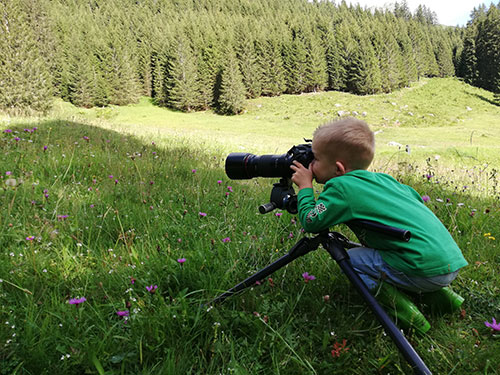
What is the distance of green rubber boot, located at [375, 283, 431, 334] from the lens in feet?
6.06

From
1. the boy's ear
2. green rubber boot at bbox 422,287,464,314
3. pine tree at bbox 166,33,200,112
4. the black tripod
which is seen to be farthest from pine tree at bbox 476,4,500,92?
the black tripod

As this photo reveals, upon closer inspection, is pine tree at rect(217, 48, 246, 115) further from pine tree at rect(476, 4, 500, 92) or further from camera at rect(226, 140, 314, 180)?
pine tree at rect(476, 4, 500, 92)

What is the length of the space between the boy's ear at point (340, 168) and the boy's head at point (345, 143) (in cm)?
1

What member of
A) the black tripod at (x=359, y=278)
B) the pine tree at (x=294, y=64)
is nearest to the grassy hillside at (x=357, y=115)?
the pine tree at (x=294, y=64)

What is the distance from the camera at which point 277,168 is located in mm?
2168

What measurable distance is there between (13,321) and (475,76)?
95732mm

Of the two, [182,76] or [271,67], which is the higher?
[271,67]

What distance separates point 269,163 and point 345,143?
0.52 meters

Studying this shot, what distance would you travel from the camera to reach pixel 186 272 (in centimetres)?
224

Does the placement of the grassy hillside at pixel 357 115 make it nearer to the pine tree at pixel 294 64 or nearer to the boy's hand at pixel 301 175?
the pine tree at pixel 294 64

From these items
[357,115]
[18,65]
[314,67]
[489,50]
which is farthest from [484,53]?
[18,65]

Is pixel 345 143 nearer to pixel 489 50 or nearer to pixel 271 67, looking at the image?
pixel 271 67

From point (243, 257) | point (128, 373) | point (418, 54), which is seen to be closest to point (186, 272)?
point (243, 257)

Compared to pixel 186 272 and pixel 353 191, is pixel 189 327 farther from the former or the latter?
pixel 353 191
